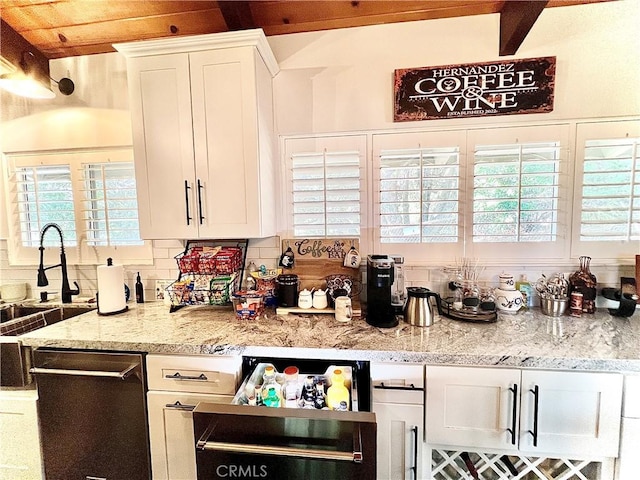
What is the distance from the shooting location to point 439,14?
1740 mm

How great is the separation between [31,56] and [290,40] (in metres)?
1.73

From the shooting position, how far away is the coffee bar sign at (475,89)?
170 centimetres

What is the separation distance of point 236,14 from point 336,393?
2006mm

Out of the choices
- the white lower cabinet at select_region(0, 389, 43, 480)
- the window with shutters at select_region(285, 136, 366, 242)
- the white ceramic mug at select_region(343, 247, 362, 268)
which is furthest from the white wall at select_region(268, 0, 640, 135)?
the white lower cabinet at select_region(0, 389, 43, 480)

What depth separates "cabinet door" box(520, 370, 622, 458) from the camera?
1174 millimetres

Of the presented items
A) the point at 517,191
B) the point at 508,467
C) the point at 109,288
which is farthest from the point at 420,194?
the point at 109,288

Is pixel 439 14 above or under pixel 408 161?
above

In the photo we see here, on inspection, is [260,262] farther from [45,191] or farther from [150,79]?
[45,191]

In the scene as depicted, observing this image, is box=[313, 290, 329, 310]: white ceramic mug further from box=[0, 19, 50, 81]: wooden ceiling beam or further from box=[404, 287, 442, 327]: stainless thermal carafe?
box=[0, 19, 50, 81]: wooden ceiling beam

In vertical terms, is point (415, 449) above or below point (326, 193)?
below

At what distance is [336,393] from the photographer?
1.12 metres

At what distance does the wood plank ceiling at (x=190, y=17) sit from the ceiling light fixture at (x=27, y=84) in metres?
0.06

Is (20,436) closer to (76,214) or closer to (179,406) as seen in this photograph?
(179,406)

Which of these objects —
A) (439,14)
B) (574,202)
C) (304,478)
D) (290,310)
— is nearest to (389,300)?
(290,310)
